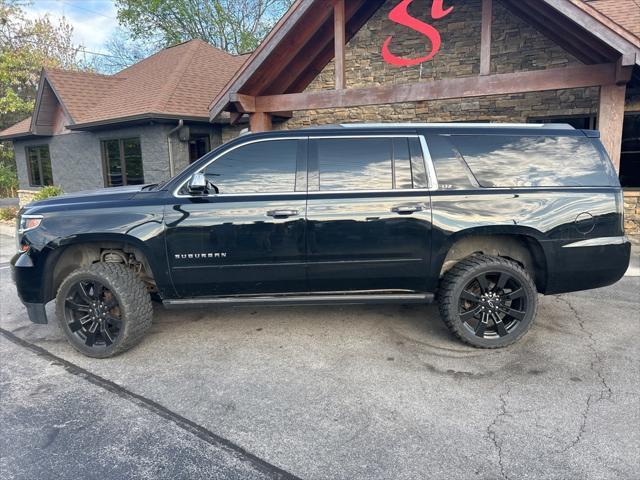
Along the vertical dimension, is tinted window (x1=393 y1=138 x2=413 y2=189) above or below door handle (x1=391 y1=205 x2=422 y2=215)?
above

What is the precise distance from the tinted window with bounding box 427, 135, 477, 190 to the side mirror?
205 cm

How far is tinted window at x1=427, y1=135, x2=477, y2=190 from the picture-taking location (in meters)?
4.17

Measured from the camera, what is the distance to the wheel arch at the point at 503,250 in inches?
167

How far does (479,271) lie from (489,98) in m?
7.81

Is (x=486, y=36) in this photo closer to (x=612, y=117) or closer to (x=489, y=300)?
(x=612, y=117)

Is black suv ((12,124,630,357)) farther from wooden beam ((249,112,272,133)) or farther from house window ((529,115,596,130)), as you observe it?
house window ((529,115,596,130))

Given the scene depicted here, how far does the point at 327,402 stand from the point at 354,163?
2086 millimetres

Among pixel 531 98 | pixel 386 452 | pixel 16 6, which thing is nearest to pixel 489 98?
pixel 531 98

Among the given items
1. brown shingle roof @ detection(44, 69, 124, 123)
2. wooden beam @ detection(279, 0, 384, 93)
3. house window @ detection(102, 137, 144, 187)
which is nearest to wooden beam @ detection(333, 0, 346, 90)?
wooden beam @ detection(279, 0, 384, 93)

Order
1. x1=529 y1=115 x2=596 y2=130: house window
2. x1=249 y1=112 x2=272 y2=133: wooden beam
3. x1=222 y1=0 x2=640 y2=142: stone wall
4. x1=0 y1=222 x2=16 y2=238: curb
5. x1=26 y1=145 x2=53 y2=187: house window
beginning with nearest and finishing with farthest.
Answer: x1=529 y1=115 x2=596 y2=130: house window, x1=222 y1=0 x2=640 y2=142: stone wall, x1=249 y1=112 x2=272 y2=133: wooden beam, x1=0 y1=222 x2=16 y2=238: curb, x1=26 y1=145 x2=53 y2=187: house window

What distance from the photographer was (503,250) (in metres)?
4.45

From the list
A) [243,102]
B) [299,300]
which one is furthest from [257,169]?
[243,102]

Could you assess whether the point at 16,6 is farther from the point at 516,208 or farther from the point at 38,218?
the point at 516,208

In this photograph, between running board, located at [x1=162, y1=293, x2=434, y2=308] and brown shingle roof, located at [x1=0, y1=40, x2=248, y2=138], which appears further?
brown shingle roof, located at [x1=0, y1=40, x2=248, y2=138]
